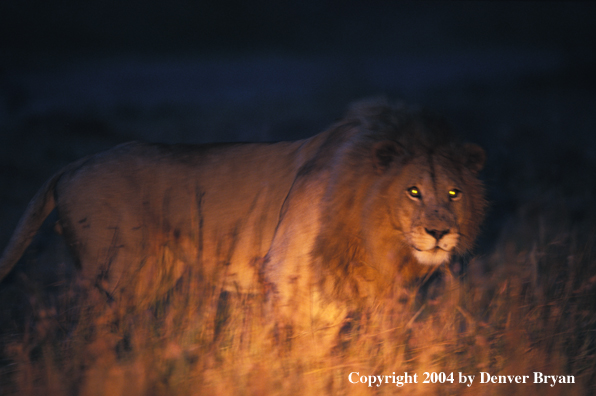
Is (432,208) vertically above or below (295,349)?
above

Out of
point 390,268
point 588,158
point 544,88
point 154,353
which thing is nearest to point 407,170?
point 390,268

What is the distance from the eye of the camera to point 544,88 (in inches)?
481

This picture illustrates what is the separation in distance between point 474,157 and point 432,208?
69 centimetres

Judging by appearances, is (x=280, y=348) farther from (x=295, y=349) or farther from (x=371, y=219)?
(x=371, y=219)

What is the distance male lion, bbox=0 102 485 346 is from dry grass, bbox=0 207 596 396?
247mm

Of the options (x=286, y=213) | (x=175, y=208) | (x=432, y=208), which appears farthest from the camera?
(x=175, y=208)

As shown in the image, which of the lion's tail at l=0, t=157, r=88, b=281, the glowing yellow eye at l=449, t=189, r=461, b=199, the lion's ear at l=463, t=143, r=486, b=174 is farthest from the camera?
the lion's tail at l=0, t=157, r=88, b=281

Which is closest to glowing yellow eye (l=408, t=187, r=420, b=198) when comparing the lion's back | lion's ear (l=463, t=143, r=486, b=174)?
lion's ear (l=463, t=143, r=486, b=174)

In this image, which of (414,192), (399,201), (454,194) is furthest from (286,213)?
(454,194)

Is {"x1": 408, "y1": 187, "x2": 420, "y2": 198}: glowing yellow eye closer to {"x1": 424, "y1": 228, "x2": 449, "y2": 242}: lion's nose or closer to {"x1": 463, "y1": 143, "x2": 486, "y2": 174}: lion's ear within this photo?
{"x1": 424, "y1": 228, "x2": 449, "y2": 242}: lion's nose

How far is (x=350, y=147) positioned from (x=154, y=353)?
6.18ft

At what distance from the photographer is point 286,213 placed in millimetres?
3916

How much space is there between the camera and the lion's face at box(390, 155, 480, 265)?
136 inches

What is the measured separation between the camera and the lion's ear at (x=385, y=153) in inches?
146
